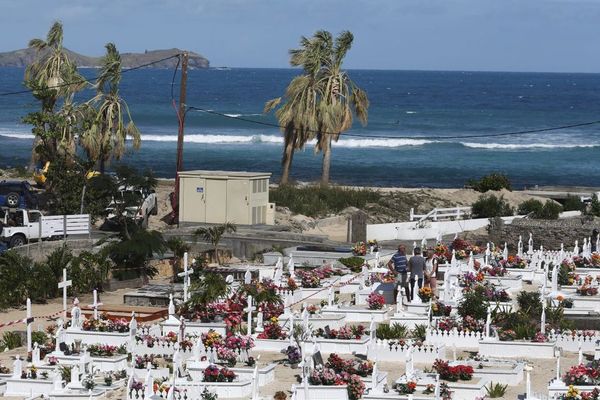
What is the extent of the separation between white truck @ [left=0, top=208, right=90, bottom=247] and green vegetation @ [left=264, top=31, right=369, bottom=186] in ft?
51.0

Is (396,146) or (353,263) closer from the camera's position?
(353,263)

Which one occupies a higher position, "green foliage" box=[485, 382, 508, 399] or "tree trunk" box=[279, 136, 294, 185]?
"tree trunk" box=[279, 136, 294, 185]

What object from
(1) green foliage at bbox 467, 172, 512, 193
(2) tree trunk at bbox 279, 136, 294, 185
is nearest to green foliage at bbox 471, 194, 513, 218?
(1) green foliage at bbox 467, 172, 512, 193

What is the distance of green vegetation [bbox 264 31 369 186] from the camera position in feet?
174

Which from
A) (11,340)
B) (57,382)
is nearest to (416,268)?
(11,340)

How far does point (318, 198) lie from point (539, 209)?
8.22 meters

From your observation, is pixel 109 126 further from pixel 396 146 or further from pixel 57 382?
pixel 396 146

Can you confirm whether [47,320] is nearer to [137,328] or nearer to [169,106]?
[137,328]

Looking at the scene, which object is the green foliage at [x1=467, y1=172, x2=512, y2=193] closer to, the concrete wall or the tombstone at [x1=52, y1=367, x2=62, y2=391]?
the concrete wall

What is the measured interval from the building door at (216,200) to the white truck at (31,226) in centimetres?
481

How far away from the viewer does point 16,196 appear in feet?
139

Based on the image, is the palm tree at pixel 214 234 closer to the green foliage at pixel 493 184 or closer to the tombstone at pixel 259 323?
the tombstone at pixel 259 323

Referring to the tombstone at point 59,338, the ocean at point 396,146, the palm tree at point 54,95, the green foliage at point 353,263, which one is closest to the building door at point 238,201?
the palm tree at point 54,95

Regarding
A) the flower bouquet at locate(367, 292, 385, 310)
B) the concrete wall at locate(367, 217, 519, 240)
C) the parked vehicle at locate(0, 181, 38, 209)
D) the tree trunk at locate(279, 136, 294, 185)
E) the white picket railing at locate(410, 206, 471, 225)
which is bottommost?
the flower bouquet at locate(367, 292, 385, 310)
